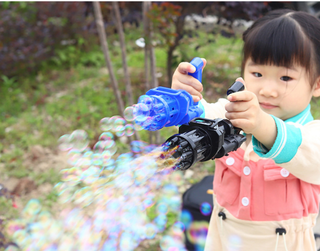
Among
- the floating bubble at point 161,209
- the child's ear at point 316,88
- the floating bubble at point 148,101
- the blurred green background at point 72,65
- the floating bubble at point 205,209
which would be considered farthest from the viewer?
the blurred green background at point 72,65

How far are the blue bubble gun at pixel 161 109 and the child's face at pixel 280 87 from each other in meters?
0.44

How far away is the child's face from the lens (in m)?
1.20

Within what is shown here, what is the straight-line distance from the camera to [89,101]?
4086 mm

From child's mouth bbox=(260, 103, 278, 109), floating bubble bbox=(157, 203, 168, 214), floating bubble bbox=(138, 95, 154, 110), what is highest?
floating bubble bbox=(138, 95, 154, 110)

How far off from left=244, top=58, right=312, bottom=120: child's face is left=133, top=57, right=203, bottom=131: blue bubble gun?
0.44 m

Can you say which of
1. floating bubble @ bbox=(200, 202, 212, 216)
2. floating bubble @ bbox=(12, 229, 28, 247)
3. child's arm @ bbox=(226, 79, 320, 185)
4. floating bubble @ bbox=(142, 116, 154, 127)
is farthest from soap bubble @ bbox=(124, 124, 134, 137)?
floating bubble @ bbox=(12, 229, 28, 247)

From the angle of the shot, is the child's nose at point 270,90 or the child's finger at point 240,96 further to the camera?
the child's nose at point 270,90

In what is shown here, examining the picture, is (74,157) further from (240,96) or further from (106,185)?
(240,96)

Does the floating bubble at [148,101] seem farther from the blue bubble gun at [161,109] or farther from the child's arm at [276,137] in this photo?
the child's arm at [276,137]

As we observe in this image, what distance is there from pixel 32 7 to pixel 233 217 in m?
4.75

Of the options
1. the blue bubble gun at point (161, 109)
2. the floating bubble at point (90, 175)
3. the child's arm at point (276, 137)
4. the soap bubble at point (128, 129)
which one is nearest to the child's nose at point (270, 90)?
the child's arm at point (276, 137)

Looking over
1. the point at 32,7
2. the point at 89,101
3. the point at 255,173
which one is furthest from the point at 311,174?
the point at 32,7

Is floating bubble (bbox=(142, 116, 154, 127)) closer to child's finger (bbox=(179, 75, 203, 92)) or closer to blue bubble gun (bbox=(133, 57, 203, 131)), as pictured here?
blue bubble gun (bbox=(133, 57, 203, 131))

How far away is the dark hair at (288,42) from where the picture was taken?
1.21m
